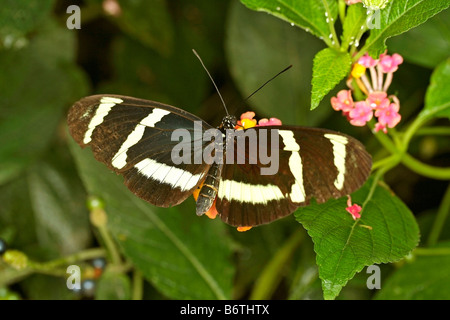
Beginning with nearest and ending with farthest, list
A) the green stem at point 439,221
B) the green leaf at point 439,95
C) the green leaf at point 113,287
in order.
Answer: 1. the green leaf at point 439,95
2. the green leaf at point 113,287
3. the green stem at point 439,221

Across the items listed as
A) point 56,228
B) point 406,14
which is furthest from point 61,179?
point 406,14

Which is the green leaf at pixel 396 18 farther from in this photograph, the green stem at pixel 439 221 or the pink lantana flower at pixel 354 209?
the green stem at pixel 439 221

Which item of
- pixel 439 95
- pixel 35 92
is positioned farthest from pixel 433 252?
pixel 35 92

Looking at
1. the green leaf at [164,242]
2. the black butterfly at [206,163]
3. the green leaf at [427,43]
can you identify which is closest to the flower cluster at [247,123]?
the black butterfly at [206,163]

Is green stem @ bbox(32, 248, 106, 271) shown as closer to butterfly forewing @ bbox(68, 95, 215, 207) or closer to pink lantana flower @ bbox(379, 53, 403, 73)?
butterfly forewing @ bbox(68, 95, 215, 207)

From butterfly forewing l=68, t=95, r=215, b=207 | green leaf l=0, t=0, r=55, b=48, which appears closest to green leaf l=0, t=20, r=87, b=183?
green leaf l=0, t=0, r=55, b=48

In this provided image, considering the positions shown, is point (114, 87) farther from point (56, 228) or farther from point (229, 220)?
point (229, 220)
